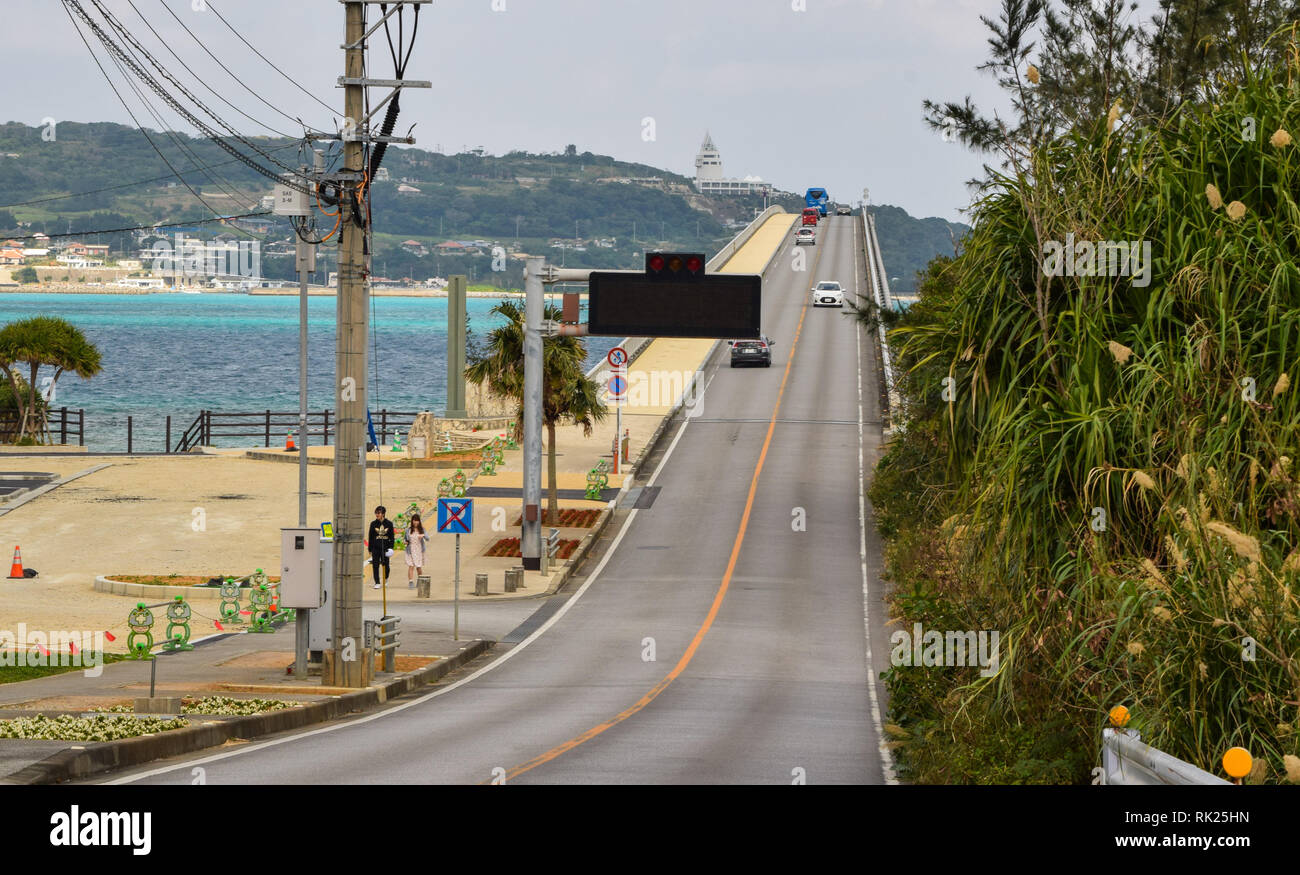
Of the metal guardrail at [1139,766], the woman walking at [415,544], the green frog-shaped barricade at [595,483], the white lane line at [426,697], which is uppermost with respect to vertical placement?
the metal guardrail at [1139,766]

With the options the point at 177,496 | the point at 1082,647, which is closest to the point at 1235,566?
the point at 1082,647

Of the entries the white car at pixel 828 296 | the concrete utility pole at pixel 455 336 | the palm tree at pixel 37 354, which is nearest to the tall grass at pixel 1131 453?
the concrete utility pole at pixel 455 336

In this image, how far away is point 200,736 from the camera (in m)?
17.2

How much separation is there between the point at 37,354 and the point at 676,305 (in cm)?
3574

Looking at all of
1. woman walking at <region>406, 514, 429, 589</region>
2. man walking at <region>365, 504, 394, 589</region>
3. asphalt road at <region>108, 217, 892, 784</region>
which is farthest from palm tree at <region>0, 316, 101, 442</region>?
man walking at <region>365, 504, 394, 589</region>

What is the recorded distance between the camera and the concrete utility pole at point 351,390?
21.7 m

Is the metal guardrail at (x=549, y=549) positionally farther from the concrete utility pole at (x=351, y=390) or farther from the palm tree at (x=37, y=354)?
the palm tree at (x=37, y=354)

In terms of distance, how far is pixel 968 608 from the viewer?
1717 centimetres

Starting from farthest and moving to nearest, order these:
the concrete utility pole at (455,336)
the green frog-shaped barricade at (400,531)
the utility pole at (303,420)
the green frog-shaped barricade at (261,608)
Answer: the concrete utility pole at (455,336) → the green frog-shaped barricade at (400,531) → the green frog-shaped barricade at (261,608) → the utility pole at (303,420)

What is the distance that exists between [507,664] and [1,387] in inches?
1720

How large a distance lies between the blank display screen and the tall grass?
51.5 ft

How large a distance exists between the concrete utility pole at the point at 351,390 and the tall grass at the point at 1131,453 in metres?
8.52

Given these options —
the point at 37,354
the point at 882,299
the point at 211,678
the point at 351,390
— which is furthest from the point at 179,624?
the point at 882,299
